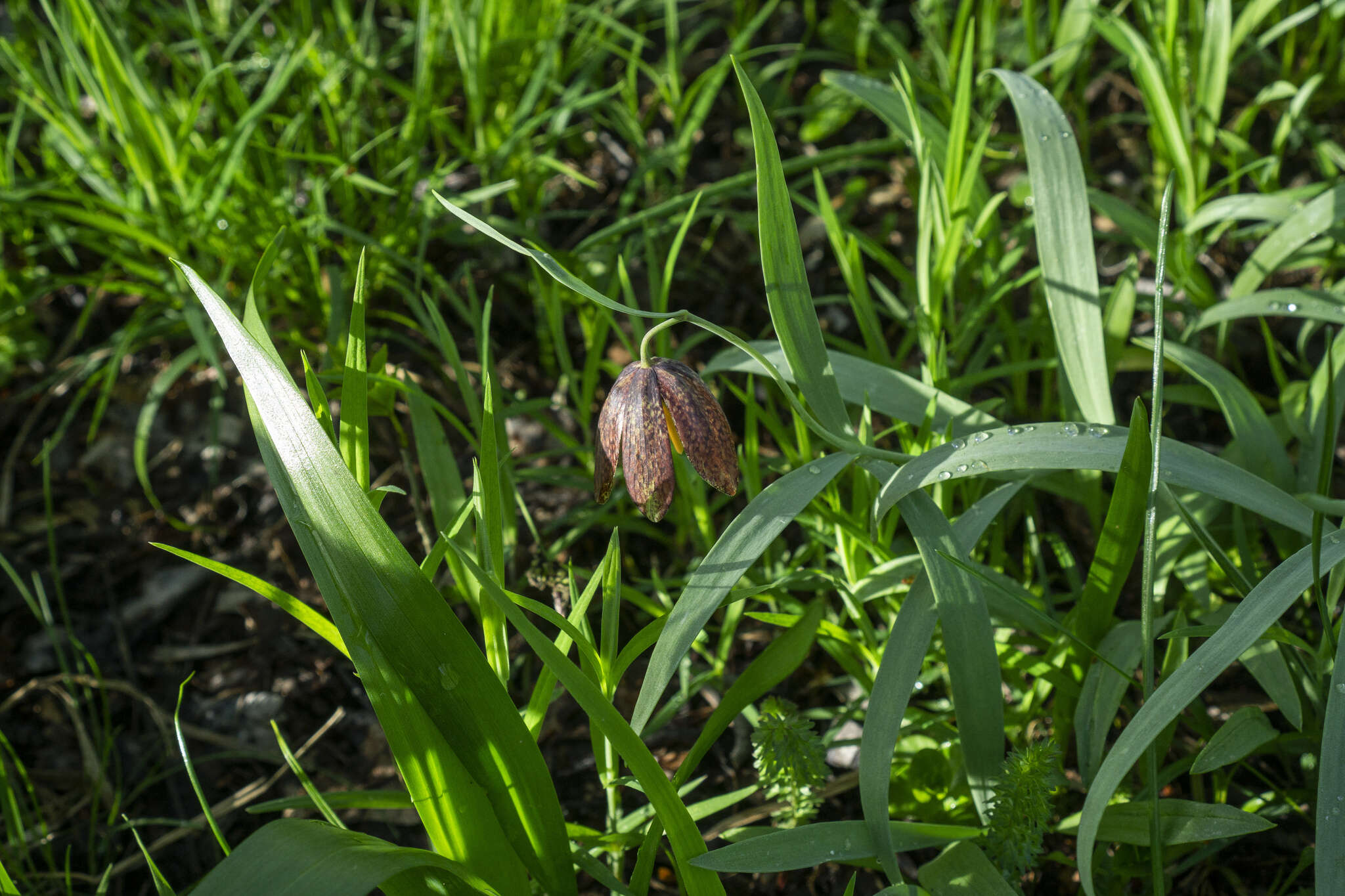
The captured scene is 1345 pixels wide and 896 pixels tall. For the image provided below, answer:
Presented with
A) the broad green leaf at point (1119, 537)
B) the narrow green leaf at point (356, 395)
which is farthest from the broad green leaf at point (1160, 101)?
the narrow green leaf at point (356, 395)

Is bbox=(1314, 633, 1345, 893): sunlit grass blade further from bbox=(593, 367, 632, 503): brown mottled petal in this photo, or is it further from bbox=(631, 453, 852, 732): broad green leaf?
bbox=(593, 367, 632, 503): brown mottled petal

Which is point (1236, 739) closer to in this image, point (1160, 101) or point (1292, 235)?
point (1292, 235)

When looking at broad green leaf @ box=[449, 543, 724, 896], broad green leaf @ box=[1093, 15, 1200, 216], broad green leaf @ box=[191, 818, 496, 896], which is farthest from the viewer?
broad green leaf @ box=[1093, 15, 1200, 216]

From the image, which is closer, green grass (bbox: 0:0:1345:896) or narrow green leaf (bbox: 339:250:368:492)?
green grass (bbox: 0:0:1345:896)

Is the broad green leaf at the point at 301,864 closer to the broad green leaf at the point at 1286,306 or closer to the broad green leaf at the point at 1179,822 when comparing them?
the broad green leaf at the point at 1179,822

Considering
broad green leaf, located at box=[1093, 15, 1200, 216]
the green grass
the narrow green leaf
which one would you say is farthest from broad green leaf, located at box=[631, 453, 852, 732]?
broad green leaf, located at box=[1093, 15, 1200, 216]
